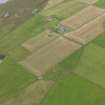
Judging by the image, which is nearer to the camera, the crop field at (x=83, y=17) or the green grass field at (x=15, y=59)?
the green grass field at (x=15, y=59)

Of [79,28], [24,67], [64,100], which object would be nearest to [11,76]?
[24,67]

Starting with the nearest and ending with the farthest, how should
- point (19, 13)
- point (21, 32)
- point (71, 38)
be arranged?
point (71, 38)
point (21, 32)
point (19, 13)

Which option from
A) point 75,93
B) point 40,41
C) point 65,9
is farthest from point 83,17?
point 75,93

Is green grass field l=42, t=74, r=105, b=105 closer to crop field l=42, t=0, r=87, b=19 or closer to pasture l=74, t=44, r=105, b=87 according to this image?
pasture l=74, t=44, r=105, b=87

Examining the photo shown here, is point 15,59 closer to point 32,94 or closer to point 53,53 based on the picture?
point 53,53

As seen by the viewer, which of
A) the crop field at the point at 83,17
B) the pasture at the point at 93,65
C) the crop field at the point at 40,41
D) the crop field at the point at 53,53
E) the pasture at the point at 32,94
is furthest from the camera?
the crop field at the point at 83,17

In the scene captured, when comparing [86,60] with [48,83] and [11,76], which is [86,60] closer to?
[48,83]

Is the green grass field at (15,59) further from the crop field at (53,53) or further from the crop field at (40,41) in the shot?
the crop field at (40,41)

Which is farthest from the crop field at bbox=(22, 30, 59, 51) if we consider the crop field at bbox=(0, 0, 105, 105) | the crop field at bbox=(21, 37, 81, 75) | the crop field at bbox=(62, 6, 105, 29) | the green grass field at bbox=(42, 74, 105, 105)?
the green grass field at bbox=(42, 74, 105, 105)

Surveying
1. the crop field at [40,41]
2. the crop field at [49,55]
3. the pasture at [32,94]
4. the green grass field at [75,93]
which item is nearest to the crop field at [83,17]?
the crop field at [40,41]
